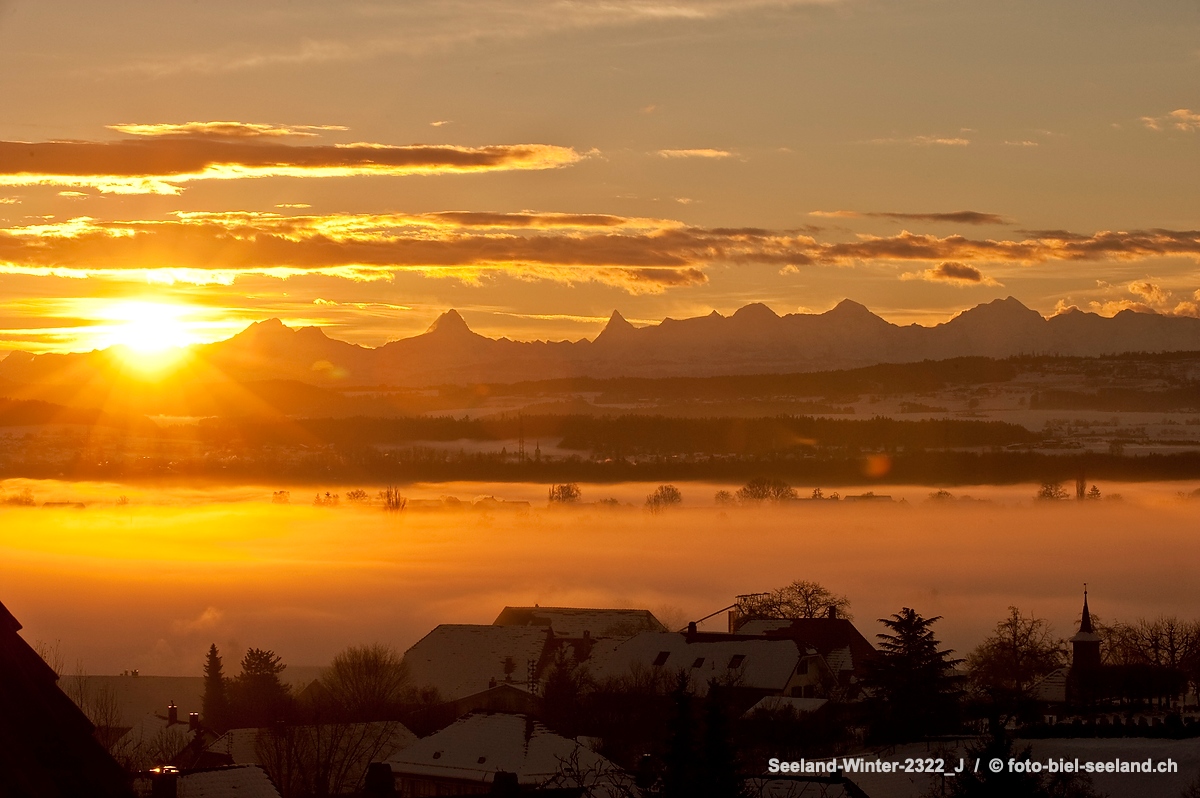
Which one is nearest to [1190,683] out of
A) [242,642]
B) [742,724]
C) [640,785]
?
[742,724]

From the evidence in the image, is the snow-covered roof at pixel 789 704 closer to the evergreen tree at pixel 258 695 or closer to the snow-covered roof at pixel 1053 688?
the snow-covered roof at pixel 1053 688

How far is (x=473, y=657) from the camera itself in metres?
92.5

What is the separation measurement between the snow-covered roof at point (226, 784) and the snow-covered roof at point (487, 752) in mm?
16816

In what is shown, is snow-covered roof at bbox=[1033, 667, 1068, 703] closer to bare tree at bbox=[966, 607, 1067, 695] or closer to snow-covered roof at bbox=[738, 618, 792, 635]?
bare tree at bbox=[966, 607, 1067, 695]

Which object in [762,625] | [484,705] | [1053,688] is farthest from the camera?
[762,625]

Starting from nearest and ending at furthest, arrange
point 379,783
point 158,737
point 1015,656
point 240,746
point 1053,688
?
point 379,783 → point 240,746 → point 158,737 → point 1053,688 → point 1015,656

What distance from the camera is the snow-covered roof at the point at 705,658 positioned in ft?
246

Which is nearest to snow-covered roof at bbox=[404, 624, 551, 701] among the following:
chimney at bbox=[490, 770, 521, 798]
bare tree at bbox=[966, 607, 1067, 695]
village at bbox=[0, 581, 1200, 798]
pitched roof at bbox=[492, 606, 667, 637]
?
village at bbox=[0, 581, 1200, 798]

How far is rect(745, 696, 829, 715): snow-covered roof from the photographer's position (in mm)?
62406

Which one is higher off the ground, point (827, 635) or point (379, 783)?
point (827, 635)

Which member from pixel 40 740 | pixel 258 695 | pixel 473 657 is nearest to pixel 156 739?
pixel 258 695

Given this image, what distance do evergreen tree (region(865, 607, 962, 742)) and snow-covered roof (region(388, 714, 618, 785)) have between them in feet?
35.3

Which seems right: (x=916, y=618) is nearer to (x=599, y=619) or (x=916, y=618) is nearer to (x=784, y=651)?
(x=784, y=651)

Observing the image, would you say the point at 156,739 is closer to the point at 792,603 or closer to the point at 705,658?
the point at 705,658
